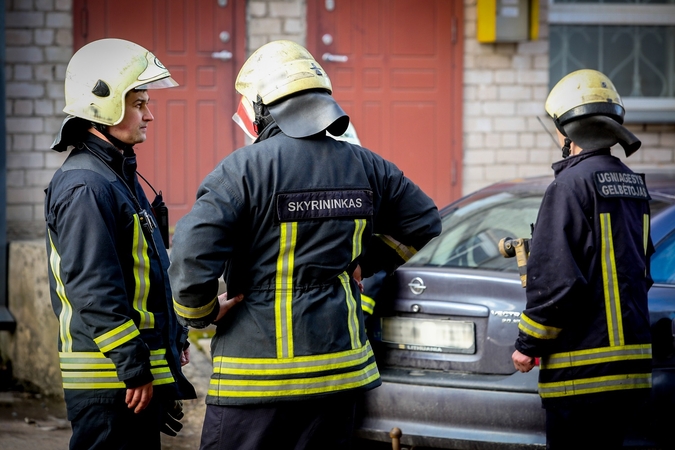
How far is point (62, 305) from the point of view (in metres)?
2.98

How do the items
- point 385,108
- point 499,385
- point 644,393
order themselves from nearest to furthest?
point 644,393 → point 499,385 → point 385,108

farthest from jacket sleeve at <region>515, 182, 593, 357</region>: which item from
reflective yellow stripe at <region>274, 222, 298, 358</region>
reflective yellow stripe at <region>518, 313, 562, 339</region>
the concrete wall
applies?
the concrete wall

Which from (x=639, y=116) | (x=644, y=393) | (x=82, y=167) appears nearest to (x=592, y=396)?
(x=644, y=393)

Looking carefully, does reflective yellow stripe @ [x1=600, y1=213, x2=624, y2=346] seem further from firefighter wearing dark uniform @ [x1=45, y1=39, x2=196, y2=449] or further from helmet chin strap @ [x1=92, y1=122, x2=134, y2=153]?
helmet chin strap @ [x1=92, y1=122, x2=134, y2=153]

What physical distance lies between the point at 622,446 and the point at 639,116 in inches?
224

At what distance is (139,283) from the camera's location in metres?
2.95

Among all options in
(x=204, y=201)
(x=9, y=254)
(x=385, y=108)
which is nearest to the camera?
(x=204, y=201)

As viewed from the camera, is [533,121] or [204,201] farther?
[533,121]

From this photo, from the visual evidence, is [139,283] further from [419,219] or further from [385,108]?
[385,108]

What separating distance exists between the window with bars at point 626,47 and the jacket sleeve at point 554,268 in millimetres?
5625

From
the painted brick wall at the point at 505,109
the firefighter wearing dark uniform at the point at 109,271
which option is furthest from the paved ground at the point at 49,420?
the painted brick wall at the point at 505,109

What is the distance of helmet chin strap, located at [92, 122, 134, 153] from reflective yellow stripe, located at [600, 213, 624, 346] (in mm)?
1597

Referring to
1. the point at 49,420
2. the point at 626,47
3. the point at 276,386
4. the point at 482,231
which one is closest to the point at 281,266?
the point at 276,386

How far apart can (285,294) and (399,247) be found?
528 millimetres
